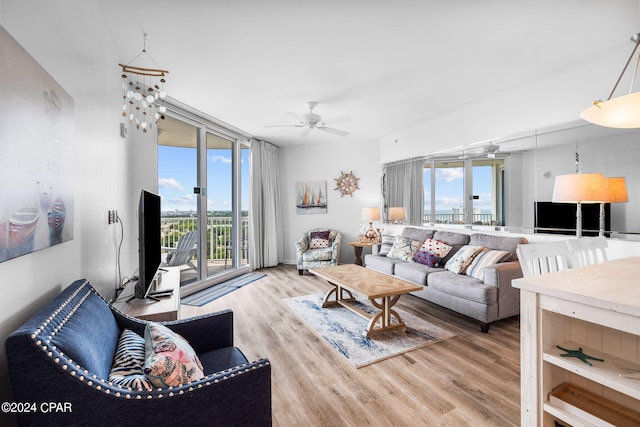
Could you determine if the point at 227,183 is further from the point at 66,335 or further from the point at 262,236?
the point at 66,335

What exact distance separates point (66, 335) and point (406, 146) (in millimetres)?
4924

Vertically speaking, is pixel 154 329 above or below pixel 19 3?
below

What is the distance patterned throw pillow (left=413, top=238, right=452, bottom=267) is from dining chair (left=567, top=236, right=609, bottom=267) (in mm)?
1858

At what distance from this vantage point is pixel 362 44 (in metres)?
2.33

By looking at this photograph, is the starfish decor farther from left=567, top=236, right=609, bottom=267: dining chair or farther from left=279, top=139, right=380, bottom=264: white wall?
left=279, top=139, right=380, bottom=264: white wall

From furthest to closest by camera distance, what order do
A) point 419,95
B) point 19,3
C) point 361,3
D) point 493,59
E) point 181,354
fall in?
point 419,95 < point 493,59 < point 361,3 < point 181,354 < point 19,3

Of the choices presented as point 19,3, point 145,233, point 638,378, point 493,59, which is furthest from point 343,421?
point 493,59

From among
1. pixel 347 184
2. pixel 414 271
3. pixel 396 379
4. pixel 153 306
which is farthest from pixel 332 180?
pixel 153 306

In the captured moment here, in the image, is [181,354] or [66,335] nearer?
[66,335]

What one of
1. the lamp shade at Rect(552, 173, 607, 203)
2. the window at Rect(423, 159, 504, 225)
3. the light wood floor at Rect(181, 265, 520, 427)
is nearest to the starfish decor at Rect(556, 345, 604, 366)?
the light wood floor at Rect(181, 265, 520, 427)

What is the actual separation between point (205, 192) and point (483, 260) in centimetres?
385

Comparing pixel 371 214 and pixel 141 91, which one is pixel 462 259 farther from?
pixel 141 91

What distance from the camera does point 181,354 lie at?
3.67 feet

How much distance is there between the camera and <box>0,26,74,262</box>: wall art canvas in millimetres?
858
